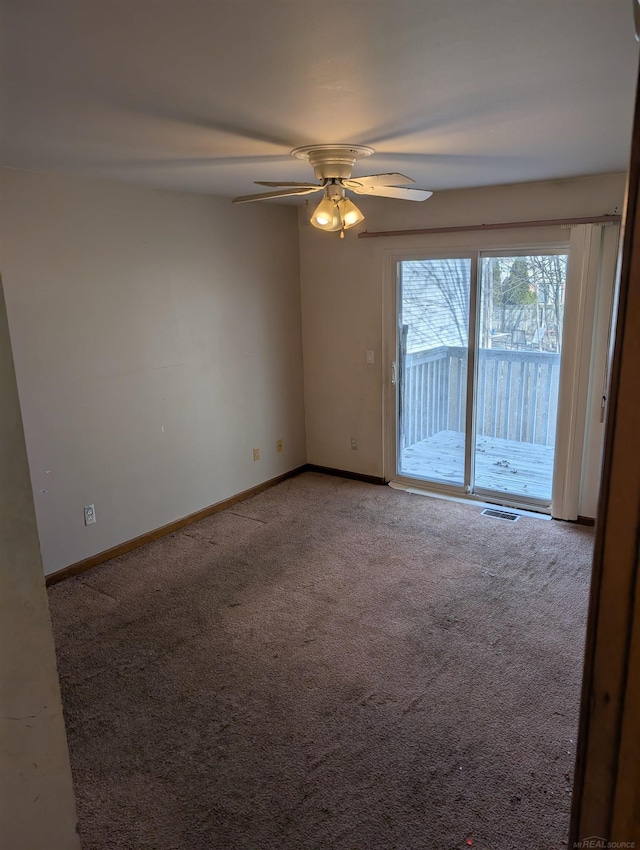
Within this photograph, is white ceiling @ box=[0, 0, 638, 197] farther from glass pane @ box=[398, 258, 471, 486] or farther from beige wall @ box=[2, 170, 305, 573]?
glass pane @ box=[398, 258, 471, 486]

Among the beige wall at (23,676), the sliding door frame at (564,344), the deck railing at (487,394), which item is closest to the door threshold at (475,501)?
the sliding door frame at (564,344)

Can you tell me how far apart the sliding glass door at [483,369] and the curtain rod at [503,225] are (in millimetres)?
218

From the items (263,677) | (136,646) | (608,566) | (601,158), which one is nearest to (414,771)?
(263,677)

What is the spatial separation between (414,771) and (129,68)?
8.19ft

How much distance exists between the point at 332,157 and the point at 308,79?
970mm

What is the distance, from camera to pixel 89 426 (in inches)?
142

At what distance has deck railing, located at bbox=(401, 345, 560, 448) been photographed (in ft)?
14.2

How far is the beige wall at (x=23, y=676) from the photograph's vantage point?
3.11 ft

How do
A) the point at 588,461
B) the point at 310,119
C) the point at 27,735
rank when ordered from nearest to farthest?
1. the point at 27,735
2. the point at 310,119
3. the point at 588,461

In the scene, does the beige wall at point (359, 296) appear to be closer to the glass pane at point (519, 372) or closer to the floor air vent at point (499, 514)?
the glass pane at point (519, 372)

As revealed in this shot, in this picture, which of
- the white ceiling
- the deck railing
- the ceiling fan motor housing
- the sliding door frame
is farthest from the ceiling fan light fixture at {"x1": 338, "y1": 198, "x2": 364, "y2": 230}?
the deck railing

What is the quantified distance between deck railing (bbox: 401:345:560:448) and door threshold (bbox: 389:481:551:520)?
0.39 metres

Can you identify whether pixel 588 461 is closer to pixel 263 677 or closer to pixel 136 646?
pixel 263 677

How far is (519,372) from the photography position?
14.4 ft
